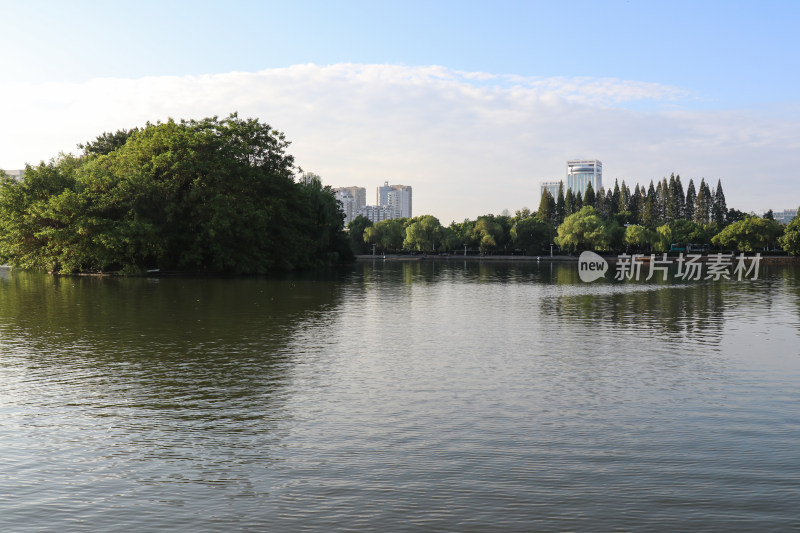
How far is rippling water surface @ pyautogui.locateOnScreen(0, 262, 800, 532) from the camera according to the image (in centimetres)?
870

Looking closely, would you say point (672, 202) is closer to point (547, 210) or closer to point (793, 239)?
point (547, 210)

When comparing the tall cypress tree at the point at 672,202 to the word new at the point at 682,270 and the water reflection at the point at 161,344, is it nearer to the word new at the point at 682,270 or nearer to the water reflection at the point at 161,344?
the word new at the point at 682,270

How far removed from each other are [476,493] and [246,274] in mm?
61883

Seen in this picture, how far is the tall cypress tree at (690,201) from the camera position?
195750 millimetres

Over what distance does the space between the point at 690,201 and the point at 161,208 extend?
167 m

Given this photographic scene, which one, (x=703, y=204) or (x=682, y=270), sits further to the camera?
(x=703, y=204)

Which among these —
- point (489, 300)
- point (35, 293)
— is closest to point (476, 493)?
point (489, 300)

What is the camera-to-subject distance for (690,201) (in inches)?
7731

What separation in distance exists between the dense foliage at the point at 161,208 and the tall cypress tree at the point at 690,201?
497ft

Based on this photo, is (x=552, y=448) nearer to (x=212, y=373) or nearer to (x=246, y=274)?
(x=212, y=373)

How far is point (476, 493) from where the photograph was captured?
920 centimetres

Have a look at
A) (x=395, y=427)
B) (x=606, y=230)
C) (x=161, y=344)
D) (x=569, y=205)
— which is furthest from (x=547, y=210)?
(x=395, y=427)

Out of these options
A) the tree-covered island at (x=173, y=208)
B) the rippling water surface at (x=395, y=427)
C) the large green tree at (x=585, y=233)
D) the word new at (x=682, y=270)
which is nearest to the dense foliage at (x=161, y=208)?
the tree-covered island at (x=173, y=208)

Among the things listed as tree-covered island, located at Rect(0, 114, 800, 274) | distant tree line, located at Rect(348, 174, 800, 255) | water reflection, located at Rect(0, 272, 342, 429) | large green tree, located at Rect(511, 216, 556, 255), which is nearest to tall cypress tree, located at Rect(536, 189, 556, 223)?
distant tree line, located at Rect(348, 174, 800, 255)
